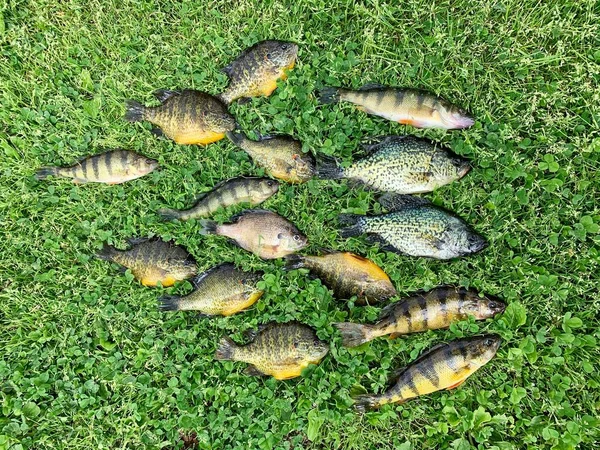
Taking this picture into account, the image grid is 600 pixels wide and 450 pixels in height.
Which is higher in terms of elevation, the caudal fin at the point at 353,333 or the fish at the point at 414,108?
the fish at the point at 414,108

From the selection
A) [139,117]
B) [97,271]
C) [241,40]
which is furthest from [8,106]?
[241,40]

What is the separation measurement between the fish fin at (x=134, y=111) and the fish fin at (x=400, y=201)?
6.06 ft

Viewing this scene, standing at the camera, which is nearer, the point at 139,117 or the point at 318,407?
the point at 318,407

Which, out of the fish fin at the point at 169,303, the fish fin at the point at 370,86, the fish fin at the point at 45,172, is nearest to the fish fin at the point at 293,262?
the fish fin at the point at 169,303

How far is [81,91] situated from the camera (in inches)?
144

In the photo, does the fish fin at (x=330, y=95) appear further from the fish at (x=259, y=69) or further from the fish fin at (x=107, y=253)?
the fish fin at (x=107, y=253)

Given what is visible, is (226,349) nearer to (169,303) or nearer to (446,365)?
(169,303)

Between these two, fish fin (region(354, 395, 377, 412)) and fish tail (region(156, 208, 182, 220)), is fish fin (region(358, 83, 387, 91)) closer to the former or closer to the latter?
fish tail (region(156, 208, 182, 220))

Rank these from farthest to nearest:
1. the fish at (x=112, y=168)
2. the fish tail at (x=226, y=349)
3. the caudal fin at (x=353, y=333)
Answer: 1. the fish at (x=112, y=168)
2. the fish tail at (x=226, y=349)
3. the caudal fin at (x=353, y=333)

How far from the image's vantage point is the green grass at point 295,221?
3107mm

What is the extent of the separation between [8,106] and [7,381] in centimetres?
205

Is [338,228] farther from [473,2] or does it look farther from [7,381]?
[7,381]

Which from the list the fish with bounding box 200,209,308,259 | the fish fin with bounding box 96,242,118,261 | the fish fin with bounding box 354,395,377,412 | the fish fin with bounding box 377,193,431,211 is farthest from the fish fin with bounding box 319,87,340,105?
the fish fin with bounding box 354,395,377,412

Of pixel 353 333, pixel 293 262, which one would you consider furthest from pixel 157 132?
pixel 353 333
